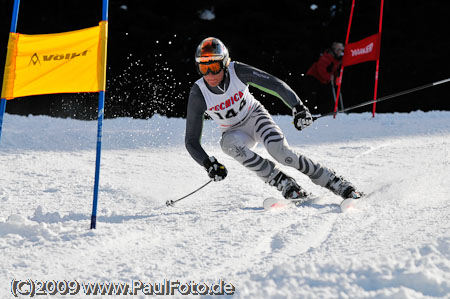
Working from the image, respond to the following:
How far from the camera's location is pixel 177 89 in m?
13.0

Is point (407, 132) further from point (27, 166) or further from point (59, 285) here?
point (59, 285)

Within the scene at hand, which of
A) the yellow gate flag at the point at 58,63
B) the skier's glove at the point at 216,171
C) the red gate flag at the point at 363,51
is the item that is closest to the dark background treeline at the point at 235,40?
the red gate flag at the point at 363,51

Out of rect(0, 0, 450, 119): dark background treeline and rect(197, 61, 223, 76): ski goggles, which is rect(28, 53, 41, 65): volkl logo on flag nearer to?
rect(197, 61, 223, 76): ski goggles

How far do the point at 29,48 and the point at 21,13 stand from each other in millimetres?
10886

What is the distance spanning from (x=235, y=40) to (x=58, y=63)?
32.9 ft

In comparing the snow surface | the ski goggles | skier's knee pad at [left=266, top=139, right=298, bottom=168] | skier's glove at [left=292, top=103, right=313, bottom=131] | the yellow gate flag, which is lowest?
the snow surface

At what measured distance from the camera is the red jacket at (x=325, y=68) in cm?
988

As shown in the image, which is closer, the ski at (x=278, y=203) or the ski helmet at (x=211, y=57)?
the ski at (x=278, y=203)

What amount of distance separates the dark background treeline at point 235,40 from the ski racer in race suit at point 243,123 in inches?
330

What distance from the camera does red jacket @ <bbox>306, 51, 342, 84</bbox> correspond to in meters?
9.88

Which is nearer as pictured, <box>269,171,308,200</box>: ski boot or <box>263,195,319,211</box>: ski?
<box>263,195,319,211</box>: ski

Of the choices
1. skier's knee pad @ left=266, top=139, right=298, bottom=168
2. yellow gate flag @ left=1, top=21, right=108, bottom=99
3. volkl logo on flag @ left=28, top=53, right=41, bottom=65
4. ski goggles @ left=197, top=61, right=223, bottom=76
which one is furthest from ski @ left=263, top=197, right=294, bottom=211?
volkl logo on flag @ left=28, top=53, right=41, bottom=65

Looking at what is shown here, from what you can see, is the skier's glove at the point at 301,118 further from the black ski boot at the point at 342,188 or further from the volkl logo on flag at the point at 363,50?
the volkl logo on flag at the point at 363,50

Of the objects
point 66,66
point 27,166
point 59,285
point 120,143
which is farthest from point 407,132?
point 59,285
